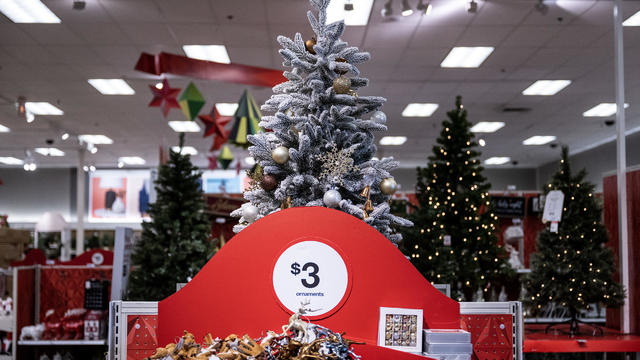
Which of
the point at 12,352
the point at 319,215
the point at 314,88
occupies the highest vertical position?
the point at 314,88

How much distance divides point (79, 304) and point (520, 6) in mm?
6327

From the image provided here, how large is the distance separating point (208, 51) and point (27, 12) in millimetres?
2296

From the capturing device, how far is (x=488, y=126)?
41.7 feet

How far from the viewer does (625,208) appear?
5.38 metres

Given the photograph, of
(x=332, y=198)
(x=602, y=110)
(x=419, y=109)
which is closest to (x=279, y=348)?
(x=332, y=198)

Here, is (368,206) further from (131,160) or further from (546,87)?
(131,160)

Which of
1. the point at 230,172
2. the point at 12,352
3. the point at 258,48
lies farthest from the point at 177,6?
the point at 230,172

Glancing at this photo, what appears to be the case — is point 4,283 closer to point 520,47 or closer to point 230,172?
point 520,47

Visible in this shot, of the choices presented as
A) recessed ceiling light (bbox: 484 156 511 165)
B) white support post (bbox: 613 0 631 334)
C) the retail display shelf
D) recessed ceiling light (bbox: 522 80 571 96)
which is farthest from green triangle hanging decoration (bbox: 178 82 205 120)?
recessed ceiling light (bbox: 484 156 511 165)

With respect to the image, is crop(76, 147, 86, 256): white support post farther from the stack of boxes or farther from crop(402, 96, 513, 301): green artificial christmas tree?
the stack of boxes

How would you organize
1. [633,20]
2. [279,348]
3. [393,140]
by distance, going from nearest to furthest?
1. [279,348]
2. [633,20]
3. [393,140]

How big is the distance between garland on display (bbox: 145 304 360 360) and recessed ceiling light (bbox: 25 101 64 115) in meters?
10.3

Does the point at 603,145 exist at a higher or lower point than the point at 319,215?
higher

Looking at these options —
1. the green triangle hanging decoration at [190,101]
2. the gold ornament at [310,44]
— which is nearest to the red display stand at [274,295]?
the gold ornament at [310,44]
